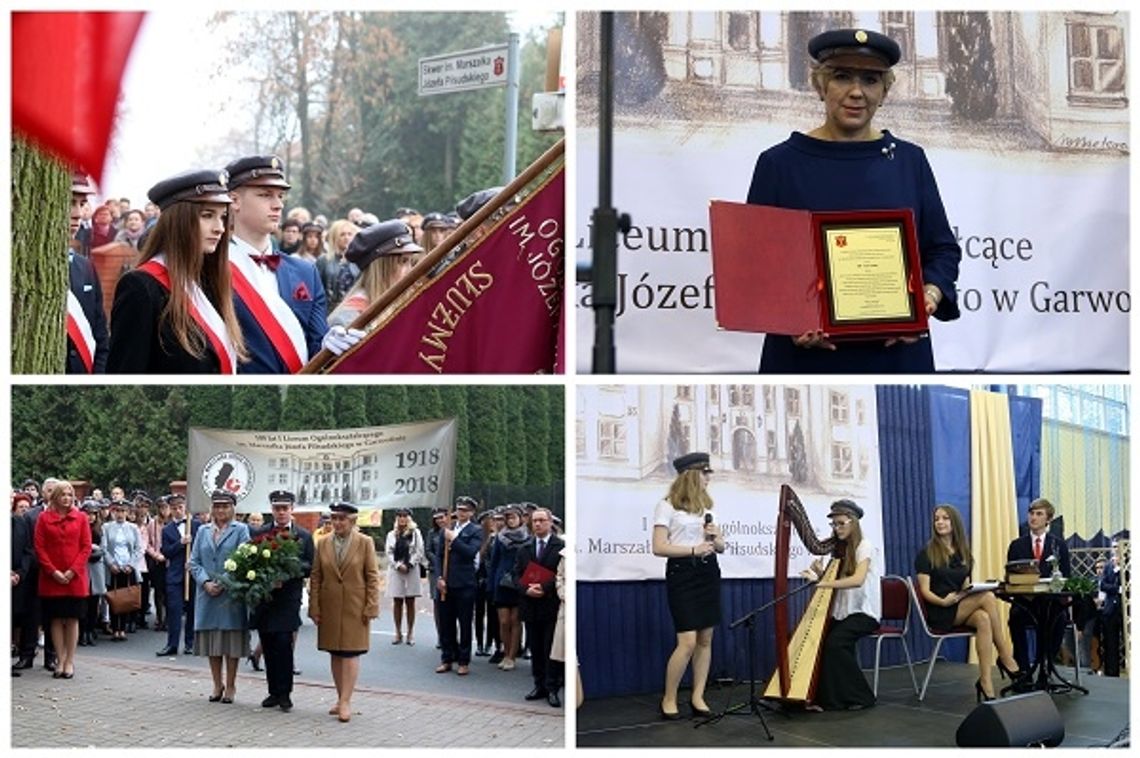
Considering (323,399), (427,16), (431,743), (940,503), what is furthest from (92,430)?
(940,503)

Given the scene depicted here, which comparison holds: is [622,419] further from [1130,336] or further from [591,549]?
[1130,336]

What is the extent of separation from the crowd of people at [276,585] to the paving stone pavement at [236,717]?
0.14 feet

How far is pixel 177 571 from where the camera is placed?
4637 mm

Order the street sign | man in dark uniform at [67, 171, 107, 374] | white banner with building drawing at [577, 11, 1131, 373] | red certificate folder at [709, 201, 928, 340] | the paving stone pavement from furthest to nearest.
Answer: the street sign → white banner with building drawing at [577, 11, 1131, 373] → man in dark uniform at [67, 171, 107, 374] → the paving stone pavement → red certificate folder at [709, 201, 928, 340]

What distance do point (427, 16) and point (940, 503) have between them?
2.12 m

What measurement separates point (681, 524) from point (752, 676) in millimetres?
467

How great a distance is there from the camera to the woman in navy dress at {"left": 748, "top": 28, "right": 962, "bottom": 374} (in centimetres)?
462

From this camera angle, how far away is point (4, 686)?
178 inches

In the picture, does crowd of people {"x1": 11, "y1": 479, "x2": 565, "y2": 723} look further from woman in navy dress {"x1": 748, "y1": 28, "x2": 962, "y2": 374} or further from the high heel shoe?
the high heel shoe

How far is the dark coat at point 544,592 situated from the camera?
4.57 metres

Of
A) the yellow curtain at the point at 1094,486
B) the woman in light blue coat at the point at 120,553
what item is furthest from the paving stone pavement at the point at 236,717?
the yellow curtain at the point at 1094,486

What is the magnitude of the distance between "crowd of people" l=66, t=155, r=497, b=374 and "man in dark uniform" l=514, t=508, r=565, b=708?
2.54 feet

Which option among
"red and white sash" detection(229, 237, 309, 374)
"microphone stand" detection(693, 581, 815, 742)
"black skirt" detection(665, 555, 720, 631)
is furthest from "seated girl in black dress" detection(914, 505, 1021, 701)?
"red and white sash" detection(229, 237, 309, 374)

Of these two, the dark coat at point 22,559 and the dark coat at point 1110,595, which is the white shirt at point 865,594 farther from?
the dark coat at point 22,559
